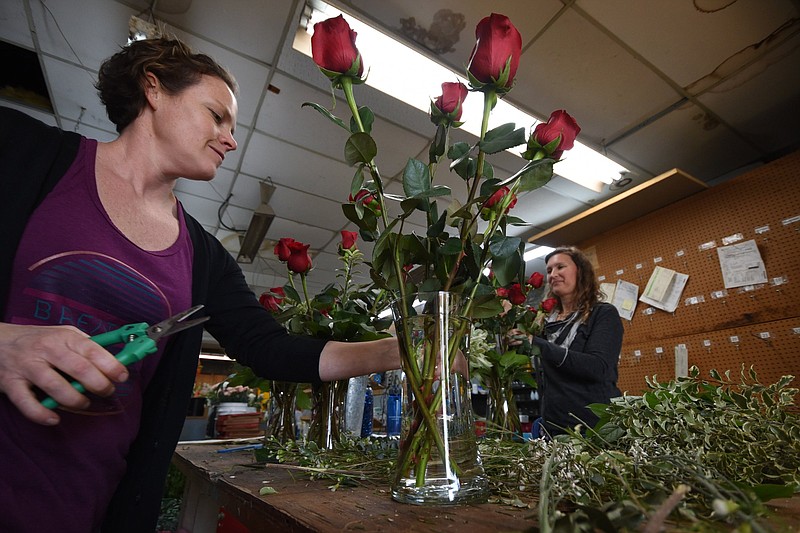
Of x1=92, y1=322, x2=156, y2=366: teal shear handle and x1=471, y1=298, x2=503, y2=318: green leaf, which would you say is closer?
x1=92, y1=322, x2=156, y2=366: teal shear handle

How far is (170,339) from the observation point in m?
0.74

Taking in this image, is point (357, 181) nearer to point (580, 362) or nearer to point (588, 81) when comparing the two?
point (580, 362)

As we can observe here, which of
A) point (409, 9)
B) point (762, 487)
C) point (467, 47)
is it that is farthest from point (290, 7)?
point (762, 487)

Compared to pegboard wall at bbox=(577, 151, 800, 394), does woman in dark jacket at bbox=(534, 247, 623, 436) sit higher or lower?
lower

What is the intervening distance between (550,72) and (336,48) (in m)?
2.01

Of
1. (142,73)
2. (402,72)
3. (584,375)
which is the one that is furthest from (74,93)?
(584,375)

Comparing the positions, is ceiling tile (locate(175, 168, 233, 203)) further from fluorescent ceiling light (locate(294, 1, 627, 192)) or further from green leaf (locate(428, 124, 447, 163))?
green leaf (locate(428, 124, 447, 163))

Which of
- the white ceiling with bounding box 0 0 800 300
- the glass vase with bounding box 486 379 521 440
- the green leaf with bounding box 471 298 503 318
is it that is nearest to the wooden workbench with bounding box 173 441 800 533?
the green leaf with bounding box 471 298 503 318

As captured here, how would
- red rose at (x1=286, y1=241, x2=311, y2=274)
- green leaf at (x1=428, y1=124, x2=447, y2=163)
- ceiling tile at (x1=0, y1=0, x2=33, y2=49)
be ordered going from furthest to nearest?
ceiling tile at (x1=0, y1=0, x2=33, y2=49) → red rose at (x1=286, y1=241, x2=311, y2=274) → green leaf at (x1=428, y1=124, x2=447, y2=163)

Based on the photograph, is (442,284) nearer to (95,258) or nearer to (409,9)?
(95,258)

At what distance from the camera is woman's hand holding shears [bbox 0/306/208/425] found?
369 millimetres

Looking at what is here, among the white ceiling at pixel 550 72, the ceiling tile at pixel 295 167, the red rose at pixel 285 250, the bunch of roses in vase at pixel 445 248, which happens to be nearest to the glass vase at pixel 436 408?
the bunch of roses in vase at pixel 445 248

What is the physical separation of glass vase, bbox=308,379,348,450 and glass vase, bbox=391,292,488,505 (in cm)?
49

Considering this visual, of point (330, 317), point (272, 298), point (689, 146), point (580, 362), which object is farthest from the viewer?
point (689, 146)
